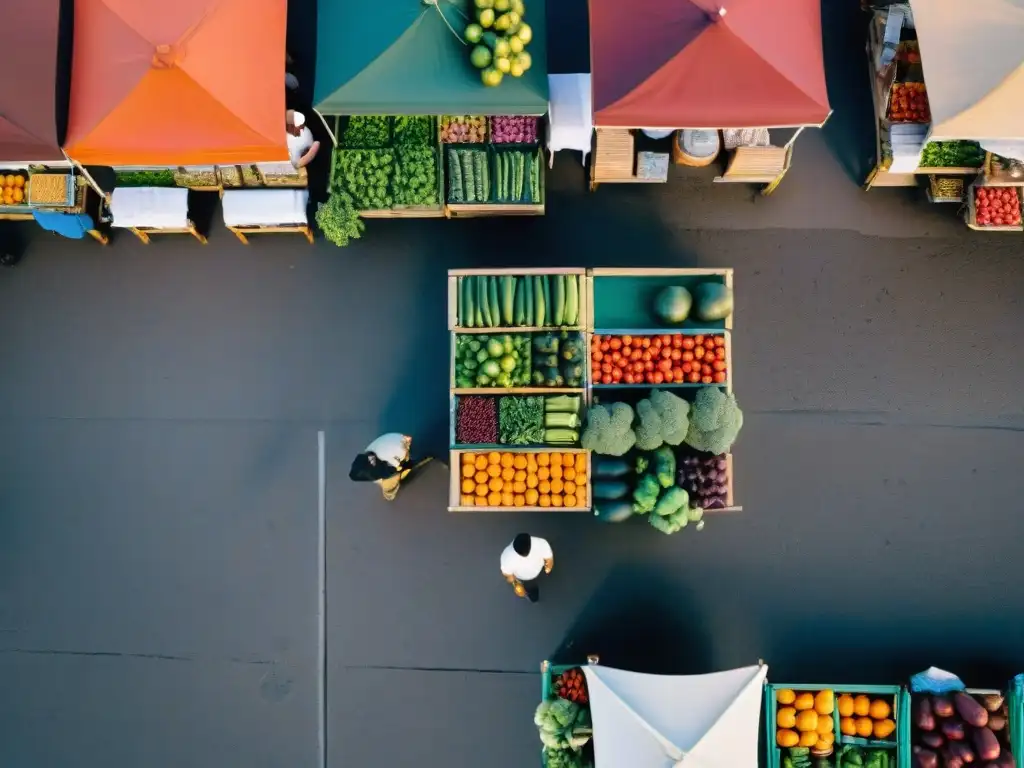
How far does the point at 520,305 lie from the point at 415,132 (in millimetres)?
2297

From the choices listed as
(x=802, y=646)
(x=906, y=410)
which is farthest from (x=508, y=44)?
(x=802, y=646)

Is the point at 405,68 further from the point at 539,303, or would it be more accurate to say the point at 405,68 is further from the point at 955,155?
the point at 955,155

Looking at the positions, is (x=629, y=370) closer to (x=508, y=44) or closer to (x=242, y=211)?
(x=508, y=44)

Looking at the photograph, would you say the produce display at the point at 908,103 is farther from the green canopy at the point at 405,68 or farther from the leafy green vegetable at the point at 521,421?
the leafy green vegetable at the point at 521,421

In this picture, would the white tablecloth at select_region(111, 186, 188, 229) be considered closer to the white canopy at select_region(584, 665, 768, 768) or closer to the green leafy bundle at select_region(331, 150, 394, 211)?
the green leafy bundle at select_region(331, 150, 394, 211)

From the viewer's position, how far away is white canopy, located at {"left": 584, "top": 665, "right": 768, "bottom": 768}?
257 inches

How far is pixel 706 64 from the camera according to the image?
7043 mm

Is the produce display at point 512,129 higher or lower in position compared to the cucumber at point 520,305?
higher

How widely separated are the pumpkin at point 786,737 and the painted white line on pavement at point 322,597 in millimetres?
4673

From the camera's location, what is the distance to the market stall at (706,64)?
6973 millimetres

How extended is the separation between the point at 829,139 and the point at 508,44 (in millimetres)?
4080

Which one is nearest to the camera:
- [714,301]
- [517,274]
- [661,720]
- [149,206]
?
[661,720]

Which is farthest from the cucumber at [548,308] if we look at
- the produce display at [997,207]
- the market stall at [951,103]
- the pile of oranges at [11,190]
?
the pile of oranges at [11,190]

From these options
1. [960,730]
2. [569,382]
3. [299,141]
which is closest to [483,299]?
[569,382]
